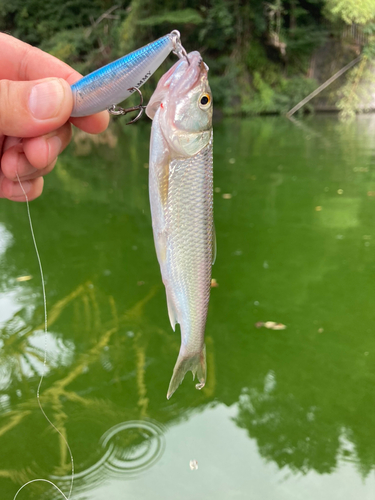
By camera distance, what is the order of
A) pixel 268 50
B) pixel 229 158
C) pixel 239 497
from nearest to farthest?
pixel 239 497 → pixel 229 158 → pixel 268 50

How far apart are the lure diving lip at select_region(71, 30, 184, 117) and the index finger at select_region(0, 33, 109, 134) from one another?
A: 38 cm

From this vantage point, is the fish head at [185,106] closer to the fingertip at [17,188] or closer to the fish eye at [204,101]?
the fish eye at [204,101]

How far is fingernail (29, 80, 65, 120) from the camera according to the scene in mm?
979

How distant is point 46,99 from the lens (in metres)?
0.99

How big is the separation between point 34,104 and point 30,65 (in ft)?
1.40

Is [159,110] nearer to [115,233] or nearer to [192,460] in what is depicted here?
[192,460]

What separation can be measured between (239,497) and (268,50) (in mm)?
A: 15722

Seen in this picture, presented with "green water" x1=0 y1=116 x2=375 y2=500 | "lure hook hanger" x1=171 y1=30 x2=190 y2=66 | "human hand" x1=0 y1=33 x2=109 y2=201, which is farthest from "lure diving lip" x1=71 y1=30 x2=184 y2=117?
"green water" x1=0 y1=116 x2=375 y2=500

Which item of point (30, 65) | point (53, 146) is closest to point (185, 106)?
point (53, 146)

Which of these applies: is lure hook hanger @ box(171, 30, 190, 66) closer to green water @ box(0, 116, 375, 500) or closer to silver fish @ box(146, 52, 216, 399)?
silver fish @ box(146, 52, 216, 399)

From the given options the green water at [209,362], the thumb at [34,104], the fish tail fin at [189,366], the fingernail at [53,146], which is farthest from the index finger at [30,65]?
the green water at [209,362]

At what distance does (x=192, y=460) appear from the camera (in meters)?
1.48

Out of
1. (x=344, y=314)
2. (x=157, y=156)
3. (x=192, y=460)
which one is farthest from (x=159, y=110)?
(x=344, y=314)

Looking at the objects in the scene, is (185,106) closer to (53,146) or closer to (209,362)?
(53,146)
